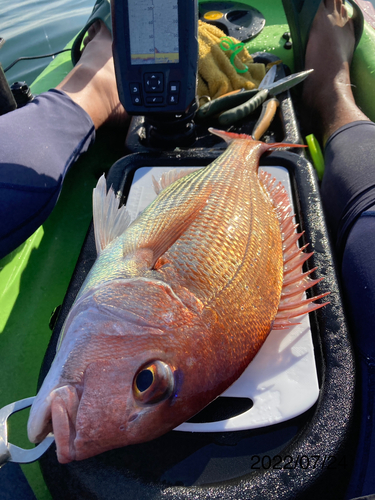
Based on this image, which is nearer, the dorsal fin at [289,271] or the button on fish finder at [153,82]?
the dorsal fin at [289,271]

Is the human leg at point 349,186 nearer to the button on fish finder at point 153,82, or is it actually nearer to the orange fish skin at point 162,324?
the orange fish skin at point 162,324

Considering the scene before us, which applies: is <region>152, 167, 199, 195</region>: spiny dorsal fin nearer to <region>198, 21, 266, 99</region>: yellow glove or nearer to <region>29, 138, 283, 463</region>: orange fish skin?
<region>29, 138, 283, 463</region>: orange fish skin

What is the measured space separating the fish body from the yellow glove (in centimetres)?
118

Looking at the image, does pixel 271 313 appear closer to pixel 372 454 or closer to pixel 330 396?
pixel 330 396

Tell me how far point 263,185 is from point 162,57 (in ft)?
2.23

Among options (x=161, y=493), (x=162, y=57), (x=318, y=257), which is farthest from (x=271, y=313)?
(x=162, y=57)

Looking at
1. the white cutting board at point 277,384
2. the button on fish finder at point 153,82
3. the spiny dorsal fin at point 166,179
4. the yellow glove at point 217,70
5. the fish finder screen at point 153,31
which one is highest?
the fish finder screen at point 153,31

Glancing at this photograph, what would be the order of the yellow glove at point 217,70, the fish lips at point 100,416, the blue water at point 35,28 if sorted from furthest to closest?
the blue water at point 35,28 < the yellow glove at point 217,70 < the fish lips at point 100,416

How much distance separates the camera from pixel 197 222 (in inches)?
38.6

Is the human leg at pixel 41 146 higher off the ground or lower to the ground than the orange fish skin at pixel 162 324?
higher

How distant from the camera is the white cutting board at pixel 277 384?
81cm

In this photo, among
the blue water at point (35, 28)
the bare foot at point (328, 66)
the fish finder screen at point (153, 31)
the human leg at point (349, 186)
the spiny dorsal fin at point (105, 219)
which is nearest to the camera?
the human leg at point (349, 186)

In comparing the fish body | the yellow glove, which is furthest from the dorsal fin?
the yellow glove
